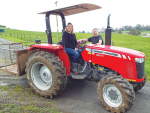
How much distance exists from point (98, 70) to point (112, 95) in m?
0.74

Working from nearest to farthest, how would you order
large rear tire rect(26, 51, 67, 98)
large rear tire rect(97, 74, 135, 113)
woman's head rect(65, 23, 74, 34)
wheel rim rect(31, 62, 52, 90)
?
large rear tire rect(97, 74, 135, 113)
large rear tire rect(26, 51, 67, 98)
wheel rim rect(31, 62, 52, 90)
woman's head rect(65, 23, 74, 34)

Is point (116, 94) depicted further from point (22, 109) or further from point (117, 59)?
point (22, 109)

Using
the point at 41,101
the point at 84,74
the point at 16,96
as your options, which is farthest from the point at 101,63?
the point at 16,96

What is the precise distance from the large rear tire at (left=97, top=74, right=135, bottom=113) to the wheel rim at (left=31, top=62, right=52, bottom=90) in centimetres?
146

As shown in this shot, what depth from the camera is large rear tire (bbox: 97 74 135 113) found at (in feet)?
8.91

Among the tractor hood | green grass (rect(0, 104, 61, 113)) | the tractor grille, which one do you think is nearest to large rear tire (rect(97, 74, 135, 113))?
the tractor grille

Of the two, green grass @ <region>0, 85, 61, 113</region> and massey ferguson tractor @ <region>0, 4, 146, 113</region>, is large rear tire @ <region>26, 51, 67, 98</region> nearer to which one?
massey ferguson tractor @ <region>0, 4, 146, 113</region>

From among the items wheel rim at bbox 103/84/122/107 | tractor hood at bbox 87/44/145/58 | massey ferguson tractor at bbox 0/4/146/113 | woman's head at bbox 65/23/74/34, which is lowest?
wheel rim at bbox 103/84/122/107

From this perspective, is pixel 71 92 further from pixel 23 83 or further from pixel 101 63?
pixel 23 83

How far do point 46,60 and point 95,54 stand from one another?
124cm

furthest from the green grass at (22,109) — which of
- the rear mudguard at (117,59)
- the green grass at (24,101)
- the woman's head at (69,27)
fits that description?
the woman's head at (69,27)

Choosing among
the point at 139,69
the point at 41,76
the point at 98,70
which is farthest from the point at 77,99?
the point at 139,69

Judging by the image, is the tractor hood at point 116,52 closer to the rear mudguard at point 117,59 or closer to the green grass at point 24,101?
the rear mudguard at point 117,59

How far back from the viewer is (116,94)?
9.57ft
